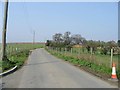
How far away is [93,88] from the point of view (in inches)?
423

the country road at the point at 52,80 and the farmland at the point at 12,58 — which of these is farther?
the farmland at the point at 12,58

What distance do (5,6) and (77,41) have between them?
81780 mm

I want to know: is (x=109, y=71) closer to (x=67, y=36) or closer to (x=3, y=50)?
(x=3, y=50)

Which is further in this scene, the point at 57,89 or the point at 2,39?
the point at 2,39

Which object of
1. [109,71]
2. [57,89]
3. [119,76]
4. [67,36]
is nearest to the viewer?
[57,89]

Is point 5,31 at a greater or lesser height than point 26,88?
greater

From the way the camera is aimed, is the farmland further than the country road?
Yes

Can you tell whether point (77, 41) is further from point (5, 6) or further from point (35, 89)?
point (35, 89)

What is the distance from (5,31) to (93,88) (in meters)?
15.7

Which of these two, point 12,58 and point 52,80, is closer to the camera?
point 52,80

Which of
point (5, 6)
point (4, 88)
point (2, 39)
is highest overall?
point (5, 6)

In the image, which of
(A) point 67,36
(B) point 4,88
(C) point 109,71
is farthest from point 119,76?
(A) point 67,36

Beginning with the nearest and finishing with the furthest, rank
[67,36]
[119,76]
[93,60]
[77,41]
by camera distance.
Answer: [119,76] < [93,60] < [77,41] < [67,36]

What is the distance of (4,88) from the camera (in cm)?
1094
